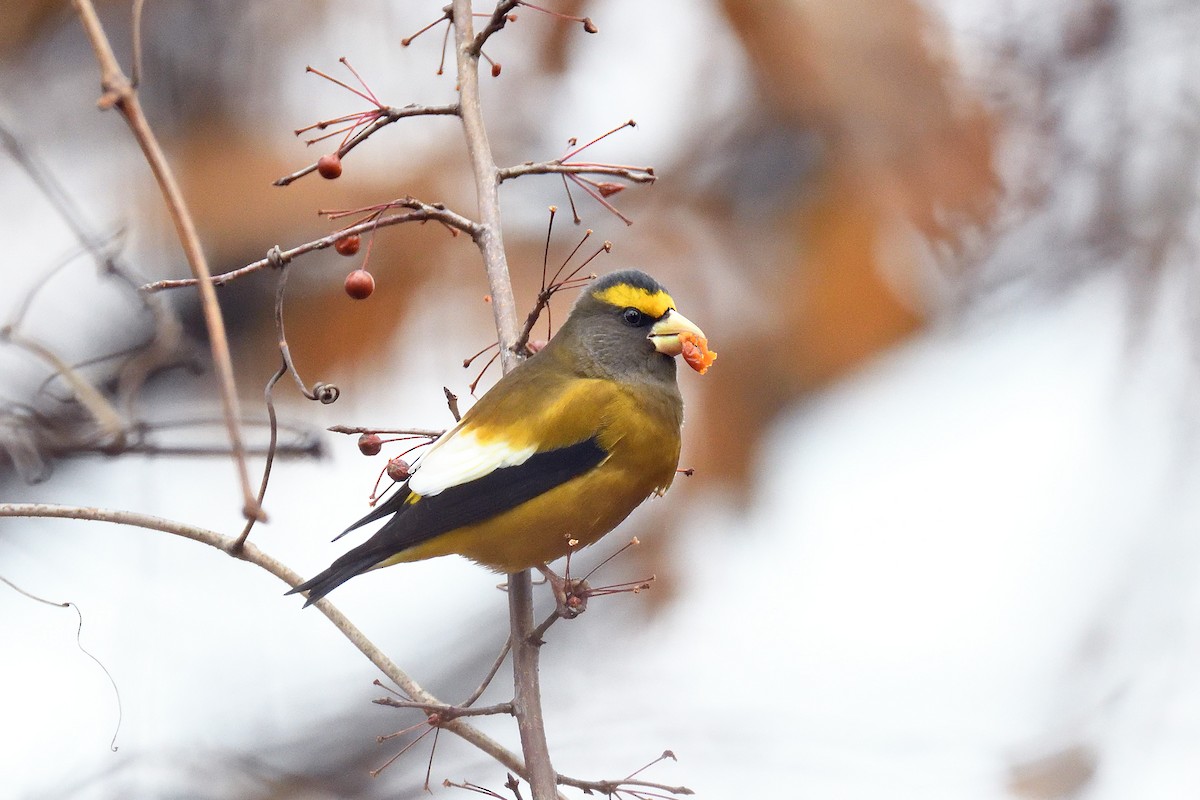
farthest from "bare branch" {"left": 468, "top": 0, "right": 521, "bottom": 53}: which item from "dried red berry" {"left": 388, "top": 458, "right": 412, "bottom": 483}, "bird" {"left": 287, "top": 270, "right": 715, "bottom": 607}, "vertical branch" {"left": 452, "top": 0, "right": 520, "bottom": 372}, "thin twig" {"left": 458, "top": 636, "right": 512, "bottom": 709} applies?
"thin twig" {"left": 458, "top": 636, "right": 512, "bottom": 709}

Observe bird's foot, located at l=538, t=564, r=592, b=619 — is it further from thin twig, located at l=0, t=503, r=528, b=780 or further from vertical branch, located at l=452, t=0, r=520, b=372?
vertical branch, located at l=452, t=0, r=520, b=372

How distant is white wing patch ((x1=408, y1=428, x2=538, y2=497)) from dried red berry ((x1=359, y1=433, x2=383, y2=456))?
6.7 inches

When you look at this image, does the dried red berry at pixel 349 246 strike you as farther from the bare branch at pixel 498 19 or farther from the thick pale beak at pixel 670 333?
the thick pale beak at pixel 670 333

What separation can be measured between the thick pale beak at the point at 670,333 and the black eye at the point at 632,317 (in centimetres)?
4

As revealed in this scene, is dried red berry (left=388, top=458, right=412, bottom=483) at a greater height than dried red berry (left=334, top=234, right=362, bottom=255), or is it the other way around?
dried red berry (left=334, top=234, right=362, bottom=255)

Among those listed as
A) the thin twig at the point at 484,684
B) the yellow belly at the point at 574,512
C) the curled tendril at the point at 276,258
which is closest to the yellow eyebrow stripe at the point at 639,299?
the yellow belly at the point at 574,512

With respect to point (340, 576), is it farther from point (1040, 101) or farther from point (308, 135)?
point (1040, 101)

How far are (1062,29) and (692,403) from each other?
1554 mm

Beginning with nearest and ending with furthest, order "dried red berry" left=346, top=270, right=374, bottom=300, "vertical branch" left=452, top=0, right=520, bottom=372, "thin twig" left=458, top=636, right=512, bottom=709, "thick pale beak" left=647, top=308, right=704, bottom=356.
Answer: "thin twig" left=458, top=636, right=512, bottom=709, "vertical branch" left=452, top=0, right=520, bottom=372, "dried red berry" left=346, top=270, right=374, bottom=300, "thick pale beak" left=647, top=308, right=704, bottom=356

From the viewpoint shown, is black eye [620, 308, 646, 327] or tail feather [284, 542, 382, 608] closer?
tail feather [284, 542, 382, 608]

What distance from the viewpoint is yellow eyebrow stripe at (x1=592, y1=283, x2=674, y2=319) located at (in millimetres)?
2676

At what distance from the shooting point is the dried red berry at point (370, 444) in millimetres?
2236

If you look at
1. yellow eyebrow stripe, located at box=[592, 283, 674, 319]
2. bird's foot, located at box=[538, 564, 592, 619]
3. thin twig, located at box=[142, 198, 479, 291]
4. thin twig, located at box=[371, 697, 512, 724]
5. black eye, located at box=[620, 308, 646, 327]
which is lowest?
thin twig, located at box=[371, 697, 512, 724]

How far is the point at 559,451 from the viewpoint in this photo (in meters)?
2.47
